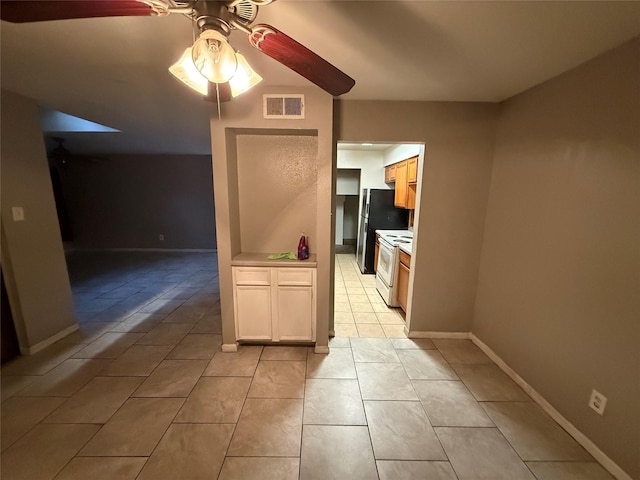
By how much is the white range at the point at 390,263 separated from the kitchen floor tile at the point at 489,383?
3.91 ft

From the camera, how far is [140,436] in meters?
1.51

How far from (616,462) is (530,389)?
0.53 metres

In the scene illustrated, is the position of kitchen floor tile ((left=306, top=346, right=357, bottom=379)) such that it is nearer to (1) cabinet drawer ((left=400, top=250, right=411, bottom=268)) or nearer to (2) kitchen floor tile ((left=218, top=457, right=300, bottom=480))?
(2) kitchen floor tile ((left=218, top=457, right=300, bottom=480))

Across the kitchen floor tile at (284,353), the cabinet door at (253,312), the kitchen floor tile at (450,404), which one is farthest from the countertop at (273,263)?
the kitchen floor tile at (450,404)

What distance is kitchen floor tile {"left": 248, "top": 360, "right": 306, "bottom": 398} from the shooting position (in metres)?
1.84

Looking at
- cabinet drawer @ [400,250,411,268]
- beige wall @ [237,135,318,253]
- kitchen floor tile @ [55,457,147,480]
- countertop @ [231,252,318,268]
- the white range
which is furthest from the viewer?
the white range

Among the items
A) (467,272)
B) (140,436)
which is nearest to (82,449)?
(140,436)

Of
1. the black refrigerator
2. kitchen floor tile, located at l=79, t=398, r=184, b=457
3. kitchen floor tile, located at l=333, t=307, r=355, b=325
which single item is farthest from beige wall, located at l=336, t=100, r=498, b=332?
kitchen floor tile, located at l=79, t=398, r=184, b=457

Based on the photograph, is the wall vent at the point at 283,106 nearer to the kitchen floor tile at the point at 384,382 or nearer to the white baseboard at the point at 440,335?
the kitchen floor tile at the point at 384,382

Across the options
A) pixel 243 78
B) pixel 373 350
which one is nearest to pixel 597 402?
pixel 373 350

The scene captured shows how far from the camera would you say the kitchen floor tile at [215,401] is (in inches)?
64.5

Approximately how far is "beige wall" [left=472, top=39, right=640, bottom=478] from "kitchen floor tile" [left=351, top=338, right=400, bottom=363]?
3.10 feet

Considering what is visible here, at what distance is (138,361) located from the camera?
7.11 ft

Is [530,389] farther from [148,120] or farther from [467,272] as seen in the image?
[148,120]
